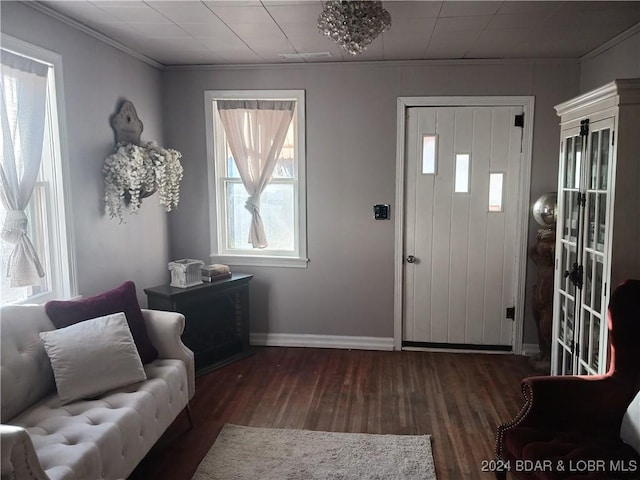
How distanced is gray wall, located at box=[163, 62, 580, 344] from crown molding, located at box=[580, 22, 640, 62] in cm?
18

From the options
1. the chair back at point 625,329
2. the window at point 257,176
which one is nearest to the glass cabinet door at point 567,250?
the chair back at point 625,329

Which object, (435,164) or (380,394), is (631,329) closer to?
(380,394)

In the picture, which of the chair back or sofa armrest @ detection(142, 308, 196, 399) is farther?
sofa armrest @ detection(142, 308, 196, 399)

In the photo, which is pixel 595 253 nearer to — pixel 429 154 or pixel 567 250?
pixel 567 250

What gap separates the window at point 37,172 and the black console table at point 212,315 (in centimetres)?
79

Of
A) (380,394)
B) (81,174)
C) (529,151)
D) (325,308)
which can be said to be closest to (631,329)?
(380,394)

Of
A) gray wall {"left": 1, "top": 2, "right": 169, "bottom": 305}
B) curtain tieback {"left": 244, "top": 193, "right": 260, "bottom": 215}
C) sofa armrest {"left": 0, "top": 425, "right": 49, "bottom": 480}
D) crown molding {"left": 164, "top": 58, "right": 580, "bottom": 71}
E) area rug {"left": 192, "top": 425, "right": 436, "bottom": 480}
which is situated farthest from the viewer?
curtain tieback {"left": 244, "top": 193, "right": 260, "bottom": 215}

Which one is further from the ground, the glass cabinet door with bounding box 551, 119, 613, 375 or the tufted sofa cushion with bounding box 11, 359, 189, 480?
the glass cabinet door with bounding box 551, 119, 613, 375

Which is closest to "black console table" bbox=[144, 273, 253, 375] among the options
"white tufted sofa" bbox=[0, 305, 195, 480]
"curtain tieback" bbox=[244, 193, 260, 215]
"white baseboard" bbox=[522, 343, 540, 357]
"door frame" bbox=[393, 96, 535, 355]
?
"curtain tieback" bbox=[244, 193, 260, 215]

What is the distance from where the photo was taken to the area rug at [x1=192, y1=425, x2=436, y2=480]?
2527mm

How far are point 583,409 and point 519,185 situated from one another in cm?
229

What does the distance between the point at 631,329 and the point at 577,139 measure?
1.23 metres

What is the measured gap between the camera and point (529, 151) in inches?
158

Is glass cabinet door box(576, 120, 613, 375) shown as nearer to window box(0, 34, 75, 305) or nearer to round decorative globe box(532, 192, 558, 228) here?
round decorative globe box(532, 192, 558, 228)
